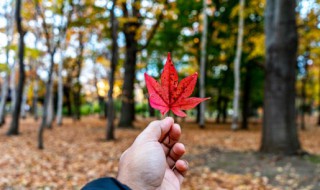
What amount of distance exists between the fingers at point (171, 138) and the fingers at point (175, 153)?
23 millimetres

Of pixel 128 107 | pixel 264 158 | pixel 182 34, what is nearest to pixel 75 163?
pixel 264 158

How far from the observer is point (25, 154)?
8031mm

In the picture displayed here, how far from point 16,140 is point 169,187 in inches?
400

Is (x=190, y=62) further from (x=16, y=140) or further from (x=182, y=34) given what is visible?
(x=16, y=140)

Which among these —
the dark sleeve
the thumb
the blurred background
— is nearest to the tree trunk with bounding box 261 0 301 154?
the blurred background

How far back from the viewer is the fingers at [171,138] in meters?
1.40

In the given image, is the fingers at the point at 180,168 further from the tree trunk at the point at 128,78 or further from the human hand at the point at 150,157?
the tree trunk at the point at 128,78

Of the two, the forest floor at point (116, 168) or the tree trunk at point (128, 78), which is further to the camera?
the tree trunk at point (128, 78)

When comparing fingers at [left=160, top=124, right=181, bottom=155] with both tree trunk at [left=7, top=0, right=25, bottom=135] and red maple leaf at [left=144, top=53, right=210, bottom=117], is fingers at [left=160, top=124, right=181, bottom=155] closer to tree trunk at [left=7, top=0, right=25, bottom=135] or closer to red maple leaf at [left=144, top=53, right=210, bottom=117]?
red maple leaf at [left=144, top=53, right=210, bottom=117]

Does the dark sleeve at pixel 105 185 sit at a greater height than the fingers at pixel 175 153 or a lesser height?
lesser

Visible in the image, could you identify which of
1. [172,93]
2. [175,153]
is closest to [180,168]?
[175,153]

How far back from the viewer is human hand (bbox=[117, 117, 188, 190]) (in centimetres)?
139

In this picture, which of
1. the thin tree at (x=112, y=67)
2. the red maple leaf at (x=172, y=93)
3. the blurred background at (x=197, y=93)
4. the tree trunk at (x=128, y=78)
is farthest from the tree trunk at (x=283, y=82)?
the tree trunk at (x=128, y=78)

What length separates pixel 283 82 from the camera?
7770mm
